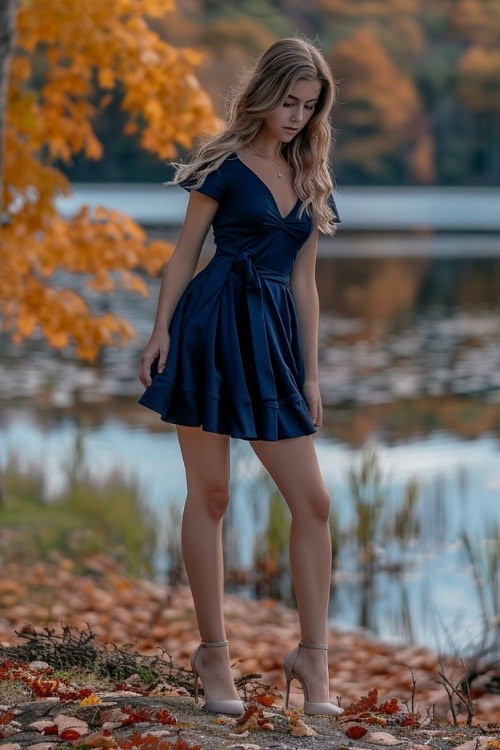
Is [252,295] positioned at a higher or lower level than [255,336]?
higher

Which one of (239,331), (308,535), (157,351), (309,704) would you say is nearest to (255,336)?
(239,331)

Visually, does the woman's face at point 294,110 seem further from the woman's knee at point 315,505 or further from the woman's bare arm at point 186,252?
the woman's knee at point 315,505

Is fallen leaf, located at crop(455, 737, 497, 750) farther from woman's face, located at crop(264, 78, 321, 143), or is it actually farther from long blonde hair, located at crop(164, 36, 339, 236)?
woman's face, located at crop(264, 78, 321, 143)

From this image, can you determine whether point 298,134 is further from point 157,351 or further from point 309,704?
point 309,704

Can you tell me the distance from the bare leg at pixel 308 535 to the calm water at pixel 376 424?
6.17 ft

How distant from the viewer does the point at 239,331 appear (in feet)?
9.96

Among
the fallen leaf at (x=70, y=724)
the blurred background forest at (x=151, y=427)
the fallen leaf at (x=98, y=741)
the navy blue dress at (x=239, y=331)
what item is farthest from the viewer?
the blurred background forest at (x=151, y=427)

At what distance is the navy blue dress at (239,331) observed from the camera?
117 inches

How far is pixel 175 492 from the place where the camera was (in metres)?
8.55

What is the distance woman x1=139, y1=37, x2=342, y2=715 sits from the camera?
3000mm

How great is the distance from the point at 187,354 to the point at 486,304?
18.1m

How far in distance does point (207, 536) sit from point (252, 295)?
637mm

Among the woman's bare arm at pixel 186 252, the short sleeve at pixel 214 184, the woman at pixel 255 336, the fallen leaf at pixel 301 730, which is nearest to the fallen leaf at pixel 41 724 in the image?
the woman at pixel 255 336

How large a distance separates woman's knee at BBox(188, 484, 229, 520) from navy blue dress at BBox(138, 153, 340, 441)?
0.18m
